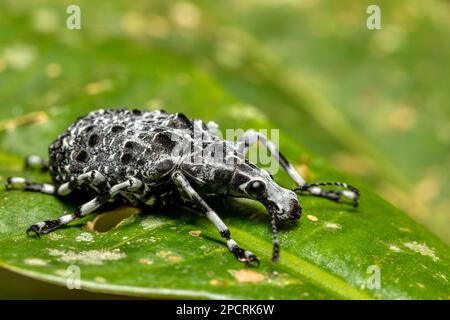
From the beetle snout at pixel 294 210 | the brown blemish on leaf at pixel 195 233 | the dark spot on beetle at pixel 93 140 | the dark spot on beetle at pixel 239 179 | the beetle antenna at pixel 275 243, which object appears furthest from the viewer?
the dark spot on beetle at pixel 93 140

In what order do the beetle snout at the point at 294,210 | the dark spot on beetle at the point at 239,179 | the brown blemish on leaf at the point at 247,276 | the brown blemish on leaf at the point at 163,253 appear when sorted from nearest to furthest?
the brown blemish on leaf at the point at 247,276, the brown blemish on leaf at the point at 163,253, the beetle snout at the point at 294,210, the dark spot on beetle at the point at 239,179

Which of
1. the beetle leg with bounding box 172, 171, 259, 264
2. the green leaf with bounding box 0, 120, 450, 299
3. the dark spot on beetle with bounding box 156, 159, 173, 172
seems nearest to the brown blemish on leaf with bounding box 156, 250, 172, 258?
the green leaf with bounding box 0, 120, 450, 299

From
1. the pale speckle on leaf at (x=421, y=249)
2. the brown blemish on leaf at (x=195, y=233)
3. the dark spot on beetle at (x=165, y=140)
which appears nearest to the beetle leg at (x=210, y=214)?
the brown blemish on leaf at (x=195, y=233)

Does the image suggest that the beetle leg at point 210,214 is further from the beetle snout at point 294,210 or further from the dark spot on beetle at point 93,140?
the dark spot on beetle at point 93,140

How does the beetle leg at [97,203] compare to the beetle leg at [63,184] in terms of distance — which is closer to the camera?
the beetle leg at [97,203]

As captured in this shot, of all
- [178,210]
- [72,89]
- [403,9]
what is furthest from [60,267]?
[403,9]

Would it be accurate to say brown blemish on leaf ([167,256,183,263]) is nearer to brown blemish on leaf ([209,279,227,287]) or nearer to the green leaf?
the green leaf

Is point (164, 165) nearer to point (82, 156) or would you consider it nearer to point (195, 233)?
point (195, 233)
